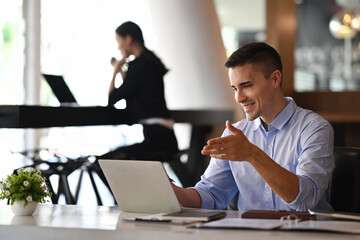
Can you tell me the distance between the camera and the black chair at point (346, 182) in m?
2.11

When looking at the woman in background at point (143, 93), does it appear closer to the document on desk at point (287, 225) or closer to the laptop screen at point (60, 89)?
the laptop screen at point (60, 89)

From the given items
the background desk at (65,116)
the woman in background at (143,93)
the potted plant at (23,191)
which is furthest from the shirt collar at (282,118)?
the woman in background at (143,93)

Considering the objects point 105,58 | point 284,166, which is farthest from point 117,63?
point 284,166

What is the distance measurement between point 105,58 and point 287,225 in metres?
4.93

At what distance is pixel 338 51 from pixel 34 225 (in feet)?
24.7

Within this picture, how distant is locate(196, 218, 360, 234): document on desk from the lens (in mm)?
1379

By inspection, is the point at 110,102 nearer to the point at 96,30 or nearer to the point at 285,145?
the point at 96,30

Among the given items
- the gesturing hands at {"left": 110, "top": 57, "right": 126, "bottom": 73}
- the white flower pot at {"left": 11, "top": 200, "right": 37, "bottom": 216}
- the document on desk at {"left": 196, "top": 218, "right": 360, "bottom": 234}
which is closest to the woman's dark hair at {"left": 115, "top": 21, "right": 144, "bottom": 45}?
the gesturing hands at {"left": 110, "top": 57, "right": 126, "bottom": 73}

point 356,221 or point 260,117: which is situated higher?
point 260,117

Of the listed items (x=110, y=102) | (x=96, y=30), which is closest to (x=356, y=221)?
(x=110, y=102)

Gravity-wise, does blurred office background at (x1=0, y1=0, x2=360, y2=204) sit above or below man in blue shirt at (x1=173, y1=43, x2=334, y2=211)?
above

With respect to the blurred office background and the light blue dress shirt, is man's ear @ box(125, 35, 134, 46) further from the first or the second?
the light blue dress shirt

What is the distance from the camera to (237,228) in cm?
144

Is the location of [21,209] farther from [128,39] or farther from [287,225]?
[128,39]
